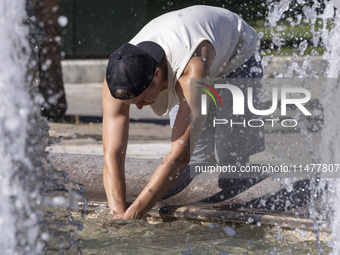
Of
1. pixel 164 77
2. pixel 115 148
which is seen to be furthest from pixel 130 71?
pixel 115 148

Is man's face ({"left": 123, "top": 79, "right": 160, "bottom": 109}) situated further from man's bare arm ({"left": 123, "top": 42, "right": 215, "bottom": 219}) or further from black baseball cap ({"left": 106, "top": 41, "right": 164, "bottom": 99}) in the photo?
man's bare arm ({"left": 123, "top": 42, "right": 215, "bottom": 219})

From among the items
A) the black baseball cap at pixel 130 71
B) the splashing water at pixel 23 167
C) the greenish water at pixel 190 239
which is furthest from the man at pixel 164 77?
the splashing water at pixel 23 167

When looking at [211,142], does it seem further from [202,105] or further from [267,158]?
[267,158]

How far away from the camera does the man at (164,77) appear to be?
2951 millimetres

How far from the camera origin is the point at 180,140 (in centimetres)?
305

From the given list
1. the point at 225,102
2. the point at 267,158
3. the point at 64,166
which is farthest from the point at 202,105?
the point at 267,158

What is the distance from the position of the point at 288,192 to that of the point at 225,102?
0.70 metres

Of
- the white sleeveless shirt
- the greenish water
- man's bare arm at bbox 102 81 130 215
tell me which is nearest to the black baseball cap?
the white sleeveless shirt

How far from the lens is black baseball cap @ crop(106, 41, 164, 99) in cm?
289

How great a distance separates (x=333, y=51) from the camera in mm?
4156

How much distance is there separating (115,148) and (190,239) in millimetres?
663

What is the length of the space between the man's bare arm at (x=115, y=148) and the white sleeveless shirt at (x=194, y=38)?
0.20 m

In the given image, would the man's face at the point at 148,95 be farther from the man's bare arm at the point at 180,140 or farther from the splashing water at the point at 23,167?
the splashing water at the point at 23,167

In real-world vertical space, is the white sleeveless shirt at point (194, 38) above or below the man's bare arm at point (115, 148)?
above
